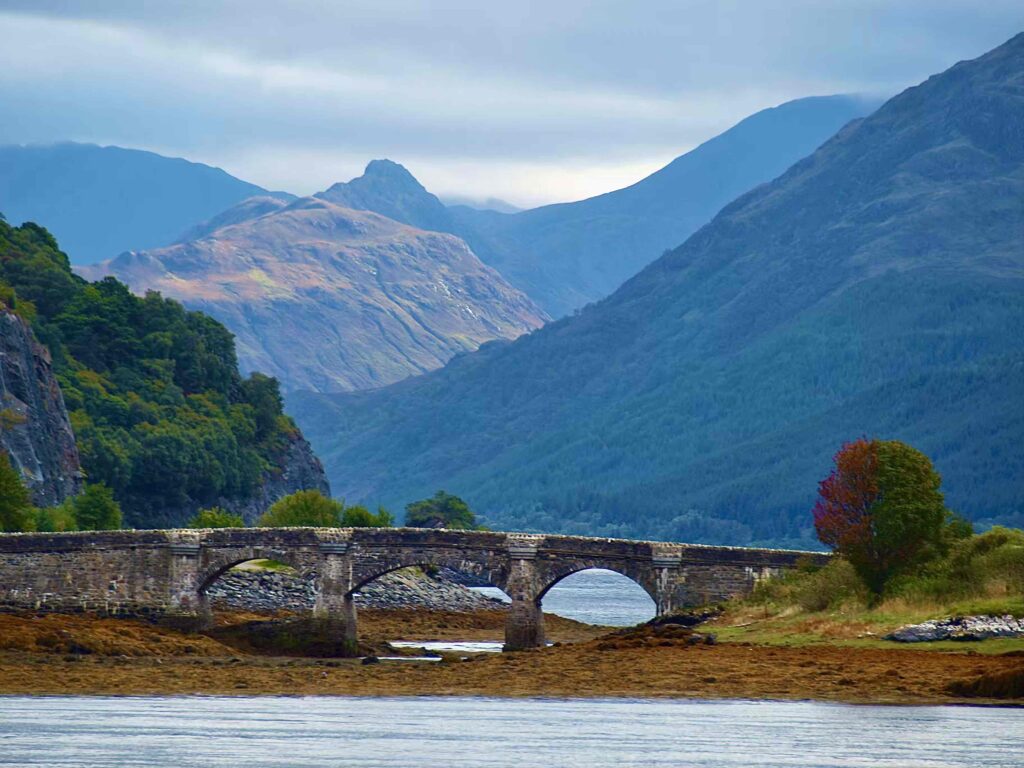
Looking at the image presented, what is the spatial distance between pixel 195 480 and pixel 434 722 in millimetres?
100864

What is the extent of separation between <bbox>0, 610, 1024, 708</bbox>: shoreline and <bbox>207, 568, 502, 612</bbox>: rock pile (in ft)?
70.4

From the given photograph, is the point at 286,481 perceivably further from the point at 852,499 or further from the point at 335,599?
the point at 852,499

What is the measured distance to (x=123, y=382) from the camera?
170 m

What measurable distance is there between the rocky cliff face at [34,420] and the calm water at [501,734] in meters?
60.1

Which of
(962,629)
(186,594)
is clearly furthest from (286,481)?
(962,629)

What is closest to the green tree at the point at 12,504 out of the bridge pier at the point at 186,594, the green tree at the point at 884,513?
the bridge pier at the point at 186,594

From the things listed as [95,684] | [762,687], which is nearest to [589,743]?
[762,687]

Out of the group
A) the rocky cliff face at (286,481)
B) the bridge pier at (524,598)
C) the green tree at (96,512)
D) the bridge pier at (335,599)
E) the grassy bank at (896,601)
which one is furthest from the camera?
the rocky cliff face at (286,481)

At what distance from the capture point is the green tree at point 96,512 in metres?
126

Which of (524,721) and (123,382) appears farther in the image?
(123,382)

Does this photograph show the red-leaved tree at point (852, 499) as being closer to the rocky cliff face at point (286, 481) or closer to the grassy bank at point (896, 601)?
the grassy bank at point (896, 601)

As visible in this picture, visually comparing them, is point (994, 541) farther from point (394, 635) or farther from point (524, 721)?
point (394, 635)

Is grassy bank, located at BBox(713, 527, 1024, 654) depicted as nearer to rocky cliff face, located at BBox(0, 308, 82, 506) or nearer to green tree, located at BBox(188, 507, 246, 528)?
rocky cliff face, located at BBox(0, 308, 82, 506)

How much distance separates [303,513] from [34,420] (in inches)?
793
